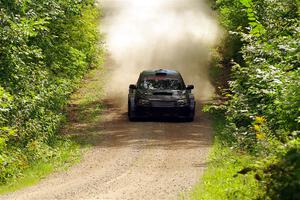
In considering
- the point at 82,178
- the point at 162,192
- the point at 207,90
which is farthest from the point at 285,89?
the point at 207,90

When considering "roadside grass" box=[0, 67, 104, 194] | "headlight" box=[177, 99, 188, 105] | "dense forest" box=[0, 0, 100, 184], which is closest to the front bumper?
"headlight" box=[177, 99, 188, 105]

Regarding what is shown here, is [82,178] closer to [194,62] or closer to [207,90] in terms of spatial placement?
[207,90]

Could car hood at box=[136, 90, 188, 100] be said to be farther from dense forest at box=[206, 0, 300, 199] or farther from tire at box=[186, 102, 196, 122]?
dense forest at box=[206, 0, 300, 199]

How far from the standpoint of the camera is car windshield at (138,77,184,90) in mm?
23862

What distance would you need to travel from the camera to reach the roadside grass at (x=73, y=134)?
1542 centimetres

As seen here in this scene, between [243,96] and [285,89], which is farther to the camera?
[243,96]

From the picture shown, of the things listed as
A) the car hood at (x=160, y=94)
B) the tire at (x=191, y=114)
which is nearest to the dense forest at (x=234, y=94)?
the tire at (x=191, y=114)

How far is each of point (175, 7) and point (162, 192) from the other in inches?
1730

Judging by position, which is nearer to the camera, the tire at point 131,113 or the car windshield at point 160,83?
the tire at point 131,113

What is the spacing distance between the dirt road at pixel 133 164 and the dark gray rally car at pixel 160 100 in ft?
1.35

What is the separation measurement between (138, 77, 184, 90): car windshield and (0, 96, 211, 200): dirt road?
4.67 ft

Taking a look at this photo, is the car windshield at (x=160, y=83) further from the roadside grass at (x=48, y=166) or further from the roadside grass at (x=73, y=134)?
the roadside grass at (x=48, y=166)

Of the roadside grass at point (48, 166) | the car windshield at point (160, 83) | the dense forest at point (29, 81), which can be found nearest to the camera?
the roadside grass at point (48, 166)

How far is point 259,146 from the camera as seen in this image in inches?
401
